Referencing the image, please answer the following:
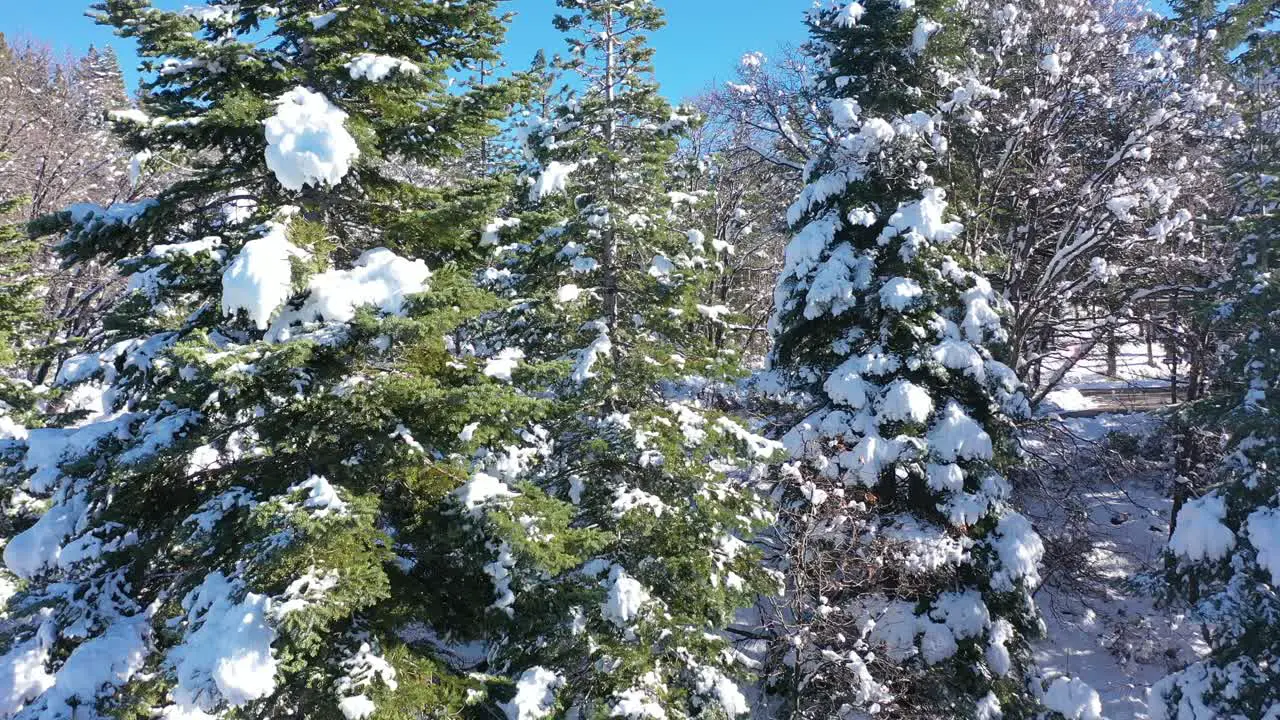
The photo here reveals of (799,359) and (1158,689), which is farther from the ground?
(799,359)

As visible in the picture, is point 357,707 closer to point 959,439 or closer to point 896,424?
point 896,424

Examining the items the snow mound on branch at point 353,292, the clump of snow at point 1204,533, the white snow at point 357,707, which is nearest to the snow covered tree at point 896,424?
the clump of snow at point 1204,533

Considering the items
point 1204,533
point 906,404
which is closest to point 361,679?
point 906,404

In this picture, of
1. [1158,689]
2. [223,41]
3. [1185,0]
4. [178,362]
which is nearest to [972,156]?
[1185,0]

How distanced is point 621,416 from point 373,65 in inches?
199

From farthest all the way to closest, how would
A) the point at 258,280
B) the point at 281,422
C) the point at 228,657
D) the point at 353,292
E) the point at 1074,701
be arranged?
the point at 1074,701 → the point at 281,422 → the point at 353,292 → the point at 258,280 → the point at 228,657

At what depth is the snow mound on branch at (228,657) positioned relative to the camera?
17.6 ft

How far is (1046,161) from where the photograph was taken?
53.6ft

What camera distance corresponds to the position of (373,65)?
6832 mm

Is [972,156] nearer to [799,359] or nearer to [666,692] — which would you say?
[799,359]

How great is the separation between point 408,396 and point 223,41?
3.95 meters

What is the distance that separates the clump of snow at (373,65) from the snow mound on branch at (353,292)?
1.84m

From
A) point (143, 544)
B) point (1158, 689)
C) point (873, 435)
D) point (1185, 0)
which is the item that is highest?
point (1185, 0)

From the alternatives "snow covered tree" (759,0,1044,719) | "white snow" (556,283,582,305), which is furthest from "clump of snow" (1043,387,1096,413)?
"white snow" (556,283,582,305)
